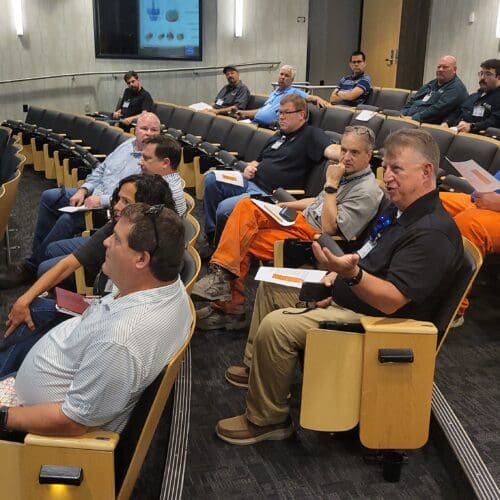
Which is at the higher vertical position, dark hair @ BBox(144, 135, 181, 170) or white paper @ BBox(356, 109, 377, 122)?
dark hair @ BBox(144, 135, 181, 170)

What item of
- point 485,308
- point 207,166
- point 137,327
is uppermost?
point 137,327

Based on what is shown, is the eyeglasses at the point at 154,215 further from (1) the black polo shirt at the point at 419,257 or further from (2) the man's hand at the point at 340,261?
(1) the black polo shirt at the point at 419,257

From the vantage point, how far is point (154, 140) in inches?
119

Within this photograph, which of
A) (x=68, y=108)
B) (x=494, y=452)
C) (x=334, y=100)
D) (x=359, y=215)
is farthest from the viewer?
(x=68, y=108)

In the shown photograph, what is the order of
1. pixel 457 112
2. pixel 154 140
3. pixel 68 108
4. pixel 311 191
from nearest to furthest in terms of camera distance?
pixel 154 140 → pixel 311 191 → pixel 457 112 → pixel 68 108

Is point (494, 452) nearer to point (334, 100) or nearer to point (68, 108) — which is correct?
point (334, 100)

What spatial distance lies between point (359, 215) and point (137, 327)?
1.53 meters

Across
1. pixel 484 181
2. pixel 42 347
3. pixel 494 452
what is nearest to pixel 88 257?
pixel 42 347

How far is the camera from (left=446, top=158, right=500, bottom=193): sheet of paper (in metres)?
2.75

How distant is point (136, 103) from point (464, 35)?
13.9 ft

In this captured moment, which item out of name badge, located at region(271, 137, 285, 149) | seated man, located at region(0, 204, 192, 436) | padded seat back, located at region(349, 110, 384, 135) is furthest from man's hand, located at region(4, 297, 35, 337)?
padded seat back, located at region(349, 110, 384, 135)

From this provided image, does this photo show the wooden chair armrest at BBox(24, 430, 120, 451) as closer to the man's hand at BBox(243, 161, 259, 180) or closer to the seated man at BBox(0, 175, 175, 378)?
the seated man at BBox(0, 175, 175, 378)

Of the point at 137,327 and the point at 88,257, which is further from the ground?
the point at 137,327

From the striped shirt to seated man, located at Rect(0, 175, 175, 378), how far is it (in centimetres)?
42
